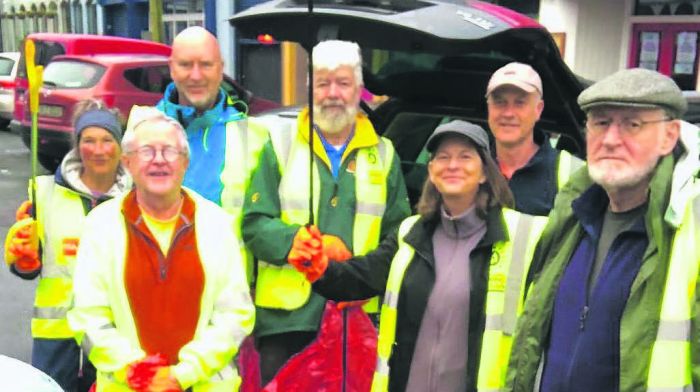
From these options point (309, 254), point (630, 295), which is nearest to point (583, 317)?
point (630, 295)

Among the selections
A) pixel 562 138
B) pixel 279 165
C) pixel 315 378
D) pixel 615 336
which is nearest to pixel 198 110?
pixel 279 165

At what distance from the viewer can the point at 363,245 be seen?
304 centimetres

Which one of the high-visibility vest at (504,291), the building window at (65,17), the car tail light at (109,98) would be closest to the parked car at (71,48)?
the car tail light at (109,98)

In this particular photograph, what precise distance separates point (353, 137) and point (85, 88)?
28.1ft

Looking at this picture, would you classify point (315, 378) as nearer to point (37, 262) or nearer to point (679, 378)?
point (37, 262)

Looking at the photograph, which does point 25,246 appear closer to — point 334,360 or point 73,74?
point 334,360

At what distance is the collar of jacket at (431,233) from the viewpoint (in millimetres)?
2541

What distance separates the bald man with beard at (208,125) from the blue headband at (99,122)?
24cm

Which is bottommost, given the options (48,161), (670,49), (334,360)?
(48,161)

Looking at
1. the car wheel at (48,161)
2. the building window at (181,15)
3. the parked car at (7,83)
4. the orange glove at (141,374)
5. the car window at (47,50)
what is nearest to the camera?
the orange glove at (141,374)

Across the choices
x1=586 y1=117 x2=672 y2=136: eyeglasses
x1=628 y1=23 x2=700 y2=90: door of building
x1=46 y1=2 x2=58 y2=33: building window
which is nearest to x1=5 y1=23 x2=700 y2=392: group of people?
x1=586 y1=117 x2=672 y2=136: eyeglasses

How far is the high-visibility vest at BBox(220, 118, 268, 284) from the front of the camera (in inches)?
124

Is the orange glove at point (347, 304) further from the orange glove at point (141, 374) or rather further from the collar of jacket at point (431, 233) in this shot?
the orange glove at point (141, 374)

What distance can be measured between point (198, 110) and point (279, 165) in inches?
22.5
